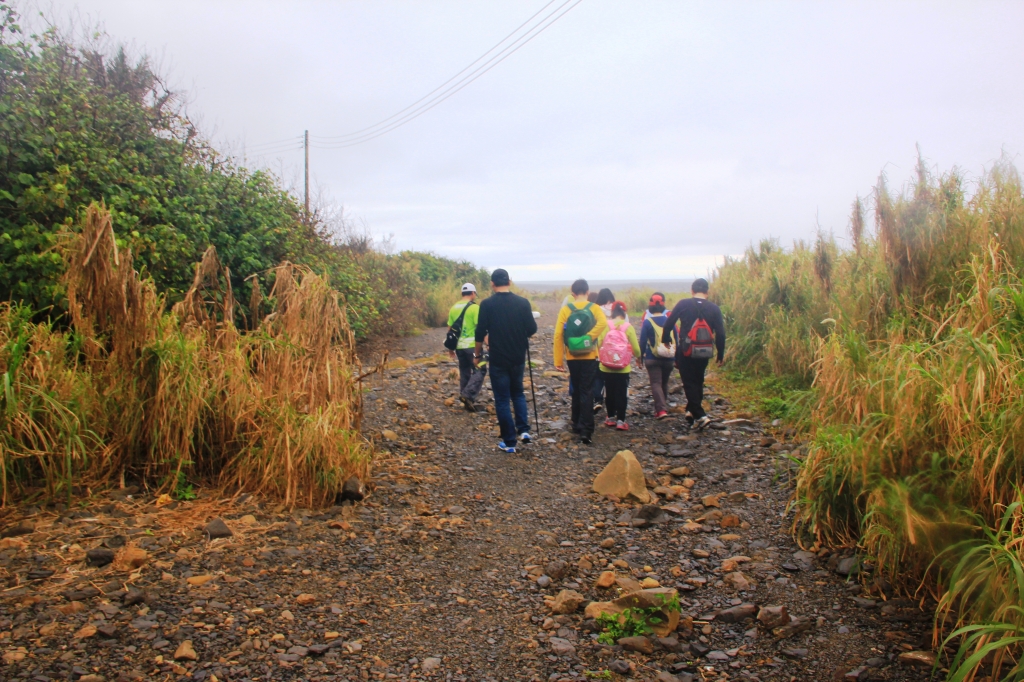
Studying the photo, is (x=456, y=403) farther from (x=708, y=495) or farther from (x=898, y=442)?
(x=898, y=442)

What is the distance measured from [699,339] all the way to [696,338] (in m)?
0.04

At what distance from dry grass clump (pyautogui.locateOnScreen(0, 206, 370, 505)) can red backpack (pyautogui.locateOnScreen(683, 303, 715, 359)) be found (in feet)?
13.5

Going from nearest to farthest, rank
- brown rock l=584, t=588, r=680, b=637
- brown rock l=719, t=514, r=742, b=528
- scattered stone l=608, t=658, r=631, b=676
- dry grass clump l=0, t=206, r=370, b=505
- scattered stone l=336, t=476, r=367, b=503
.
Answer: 1. scattered stone l=608, t=658, r=631, b=676
2. brown rock l=584, t=588, r=680, b=637
3. dry grass clump l=0, t=206, r=370, b=505
4. brown rock l=719, t=514, r=742, b=528
5. scattered stone l=336, t=476, r=367, b=503

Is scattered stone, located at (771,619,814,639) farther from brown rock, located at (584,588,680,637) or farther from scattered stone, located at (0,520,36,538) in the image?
scattered stone, located at (0,520,36,538)

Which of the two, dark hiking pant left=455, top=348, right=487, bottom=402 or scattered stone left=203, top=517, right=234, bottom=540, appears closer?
scattered stone left=203, top=517, right=234, bottom=540

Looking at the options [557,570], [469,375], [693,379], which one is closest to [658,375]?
[693,379]

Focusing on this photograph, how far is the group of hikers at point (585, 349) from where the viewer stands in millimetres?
7418

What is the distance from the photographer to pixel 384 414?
837cm

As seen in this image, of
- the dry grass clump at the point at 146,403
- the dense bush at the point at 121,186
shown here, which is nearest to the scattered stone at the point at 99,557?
the dry grass clump at the point at 146,403

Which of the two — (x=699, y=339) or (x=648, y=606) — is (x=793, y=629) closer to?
(x=648, y=606)

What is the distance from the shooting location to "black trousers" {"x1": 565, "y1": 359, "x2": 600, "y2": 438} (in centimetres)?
786

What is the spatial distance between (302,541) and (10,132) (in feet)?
17.1

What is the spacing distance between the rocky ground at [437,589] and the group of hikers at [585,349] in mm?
1637

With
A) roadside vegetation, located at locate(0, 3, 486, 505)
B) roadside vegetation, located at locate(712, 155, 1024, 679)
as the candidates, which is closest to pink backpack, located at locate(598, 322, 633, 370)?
roadside vegetation, located at locate(712, 155, 1024, 679)
